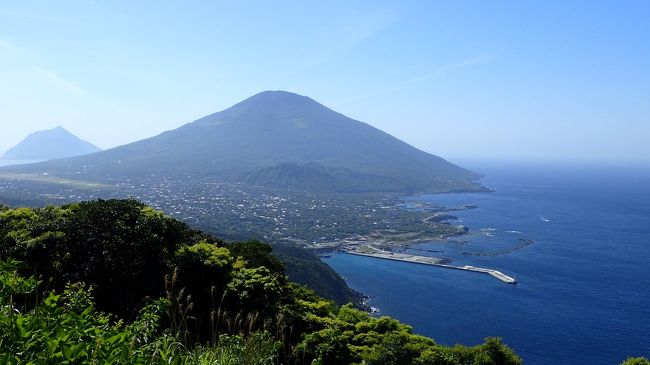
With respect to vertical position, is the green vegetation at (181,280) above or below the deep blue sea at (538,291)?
above

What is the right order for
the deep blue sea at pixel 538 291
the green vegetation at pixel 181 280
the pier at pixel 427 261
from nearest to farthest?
1. the green vegetation at pixel 181 280
2. the deep blue sea at pixel 538 291
3. the pier at pixel 427 261

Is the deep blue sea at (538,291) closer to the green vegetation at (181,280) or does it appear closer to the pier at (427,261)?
the pier at (427,261)

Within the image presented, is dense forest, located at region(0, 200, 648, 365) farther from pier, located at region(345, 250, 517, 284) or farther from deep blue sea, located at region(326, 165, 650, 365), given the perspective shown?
pier, located at region(345, 250, 517, 284)

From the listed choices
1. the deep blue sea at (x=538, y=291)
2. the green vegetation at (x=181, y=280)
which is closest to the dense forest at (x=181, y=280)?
the green vegetation at (x=181, y=280)

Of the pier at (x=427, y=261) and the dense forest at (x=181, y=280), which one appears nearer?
the dense forest at (x=181, y=280)

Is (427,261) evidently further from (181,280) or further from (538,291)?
(181,280)

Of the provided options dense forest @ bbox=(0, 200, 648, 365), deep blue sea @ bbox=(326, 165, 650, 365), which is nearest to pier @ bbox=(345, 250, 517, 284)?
deep blue sea @ bbox=(326, 165, 650, 365)

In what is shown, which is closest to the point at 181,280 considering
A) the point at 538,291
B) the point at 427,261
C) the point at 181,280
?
the point at 181,280

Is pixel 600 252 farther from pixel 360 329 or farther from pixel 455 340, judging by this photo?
pixel 360 329

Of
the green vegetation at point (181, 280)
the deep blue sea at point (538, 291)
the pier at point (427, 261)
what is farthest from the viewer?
the pier at point (427, 261)
